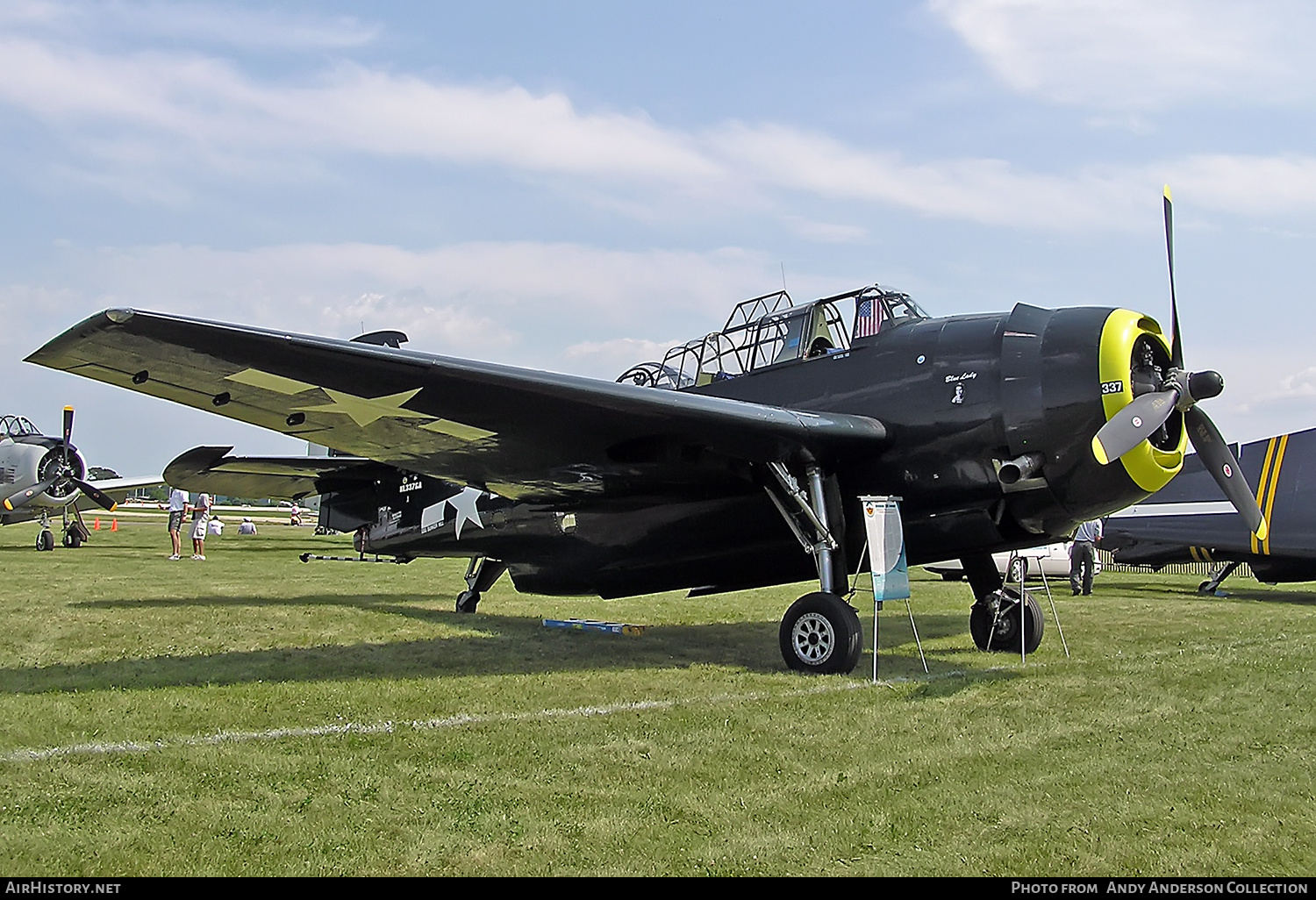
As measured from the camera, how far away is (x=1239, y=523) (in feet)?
68.7

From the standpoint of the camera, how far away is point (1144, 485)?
26.5ft

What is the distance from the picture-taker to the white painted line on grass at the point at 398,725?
5.32 meters

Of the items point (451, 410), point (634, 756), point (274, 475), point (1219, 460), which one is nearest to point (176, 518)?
point (274, 475)

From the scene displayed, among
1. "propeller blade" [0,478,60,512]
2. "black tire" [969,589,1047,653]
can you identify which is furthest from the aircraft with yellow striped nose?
"propeller blade" [0,478,60,512]

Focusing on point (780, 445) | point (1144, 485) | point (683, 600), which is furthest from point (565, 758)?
point (683, 600)

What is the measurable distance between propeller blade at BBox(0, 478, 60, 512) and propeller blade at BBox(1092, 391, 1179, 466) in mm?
34242

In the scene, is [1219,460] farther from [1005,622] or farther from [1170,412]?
[1005,622]

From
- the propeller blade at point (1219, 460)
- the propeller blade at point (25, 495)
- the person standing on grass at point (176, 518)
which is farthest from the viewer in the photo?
the propeller blade at point (25, 495)

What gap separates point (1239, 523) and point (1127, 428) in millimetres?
16325

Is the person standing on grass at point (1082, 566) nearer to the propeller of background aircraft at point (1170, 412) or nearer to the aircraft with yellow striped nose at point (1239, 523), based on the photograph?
Result: the aircraft with yellow striped nose at point (1239, 523)

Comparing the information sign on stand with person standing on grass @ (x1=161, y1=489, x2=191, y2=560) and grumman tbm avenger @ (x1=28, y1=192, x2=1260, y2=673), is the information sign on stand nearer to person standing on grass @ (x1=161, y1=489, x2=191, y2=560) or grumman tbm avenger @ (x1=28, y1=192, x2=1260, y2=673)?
grumman tbm avenger @ (x1=28, y1=192, x2=1260, y2=673)

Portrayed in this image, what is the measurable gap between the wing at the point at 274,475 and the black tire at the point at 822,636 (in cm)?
723

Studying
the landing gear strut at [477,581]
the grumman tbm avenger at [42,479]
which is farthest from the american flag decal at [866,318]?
the grumman tbm avenger at [42,479]

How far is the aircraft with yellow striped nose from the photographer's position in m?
19.1
